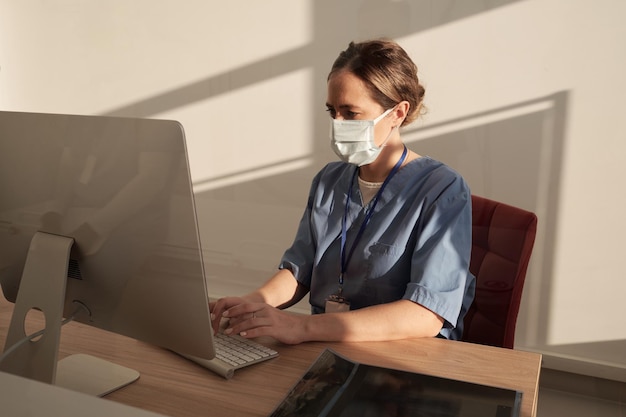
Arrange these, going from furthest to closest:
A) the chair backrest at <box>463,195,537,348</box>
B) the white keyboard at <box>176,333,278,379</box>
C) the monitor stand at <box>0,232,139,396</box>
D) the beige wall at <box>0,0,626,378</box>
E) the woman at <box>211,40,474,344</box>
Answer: the beige wall at <box>0,0,626,378</box> < the chair backrest at <box>463,195,537,348</box> < the woman at <box>211,40,474,344</box> < the white keyboard at <box>176,333,278,379</box> < the monitor stand at <box>0,232,139,396</box>

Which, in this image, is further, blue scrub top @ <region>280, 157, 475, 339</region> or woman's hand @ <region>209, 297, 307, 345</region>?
blue scrub top @ <region>280, 157, 475, 339</region>

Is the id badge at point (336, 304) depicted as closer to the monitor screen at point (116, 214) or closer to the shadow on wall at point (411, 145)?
the monitor screen at point (116, 214)

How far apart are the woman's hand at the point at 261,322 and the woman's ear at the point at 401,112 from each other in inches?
25.9

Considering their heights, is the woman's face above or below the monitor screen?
above

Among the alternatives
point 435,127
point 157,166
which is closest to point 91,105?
point 435,127

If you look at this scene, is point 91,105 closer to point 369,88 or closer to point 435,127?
point 435,127

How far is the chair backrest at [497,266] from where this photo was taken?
5.51 ft

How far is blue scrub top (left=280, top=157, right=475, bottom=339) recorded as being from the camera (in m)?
1.58

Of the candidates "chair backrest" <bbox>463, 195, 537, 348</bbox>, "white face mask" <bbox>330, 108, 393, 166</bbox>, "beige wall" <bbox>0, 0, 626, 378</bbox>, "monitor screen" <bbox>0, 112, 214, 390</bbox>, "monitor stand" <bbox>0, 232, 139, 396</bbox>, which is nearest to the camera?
"monitor screen" <bbox>0, 112, 214, 390</bbox>

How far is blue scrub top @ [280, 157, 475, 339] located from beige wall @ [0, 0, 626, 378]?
0.82 meters

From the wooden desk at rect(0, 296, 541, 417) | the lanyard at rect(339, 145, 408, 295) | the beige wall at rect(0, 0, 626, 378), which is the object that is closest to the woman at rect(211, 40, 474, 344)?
the lanyard at rect(339, 145, 408, 295)

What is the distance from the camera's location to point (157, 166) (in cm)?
98

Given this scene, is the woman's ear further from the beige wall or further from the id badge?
the beige wall

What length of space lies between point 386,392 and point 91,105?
8.70 ft
